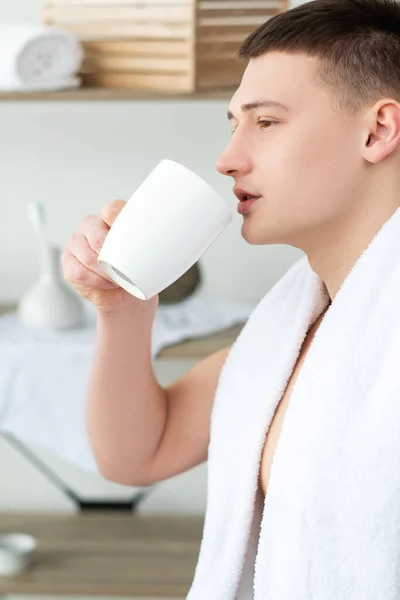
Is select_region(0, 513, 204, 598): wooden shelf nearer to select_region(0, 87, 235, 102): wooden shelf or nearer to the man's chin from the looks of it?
select_region(0, 87, 235, 102): wooden shelf

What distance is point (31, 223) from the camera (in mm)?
2326

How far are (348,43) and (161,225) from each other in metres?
0.36

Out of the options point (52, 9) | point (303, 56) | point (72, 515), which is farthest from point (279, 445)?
point (72, 515)

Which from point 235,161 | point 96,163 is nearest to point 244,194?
point 235,161

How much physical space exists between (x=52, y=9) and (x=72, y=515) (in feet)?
3.89

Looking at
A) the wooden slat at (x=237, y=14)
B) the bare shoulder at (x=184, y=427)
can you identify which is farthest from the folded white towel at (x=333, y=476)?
the wooden slat at (x=237, y=14)

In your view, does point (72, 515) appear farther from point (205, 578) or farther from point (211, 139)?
point (205, 578)

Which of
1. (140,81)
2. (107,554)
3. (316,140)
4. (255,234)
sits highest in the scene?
(140,81)

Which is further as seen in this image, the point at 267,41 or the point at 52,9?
the point at 52,9

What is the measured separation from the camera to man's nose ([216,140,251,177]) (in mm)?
1130

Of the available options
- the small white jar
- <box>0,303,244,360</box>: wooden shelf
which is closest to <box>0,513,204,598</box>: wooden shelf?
the small white jar

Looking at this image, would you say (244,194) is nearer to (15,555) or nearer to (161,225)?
(161,225)

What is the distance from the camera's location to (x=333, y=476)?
1.05m

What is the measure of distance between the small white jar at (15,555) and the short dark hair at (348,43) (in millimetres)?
1297
